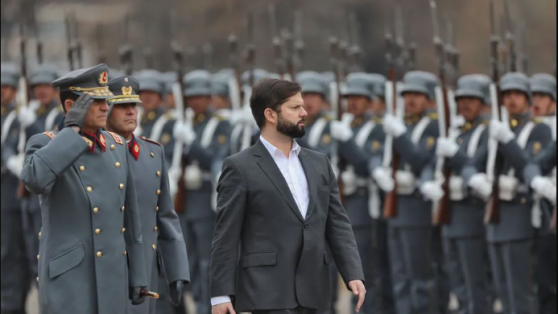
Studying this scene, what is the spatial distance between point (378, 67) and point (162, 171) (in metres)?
19.0

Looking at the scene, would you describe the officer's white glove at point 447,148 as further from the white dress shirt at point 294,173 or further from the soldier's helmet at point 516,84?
the white dress shirt at point 294,173

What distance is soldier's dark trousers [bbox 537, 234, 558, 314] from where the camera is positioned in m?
12.5

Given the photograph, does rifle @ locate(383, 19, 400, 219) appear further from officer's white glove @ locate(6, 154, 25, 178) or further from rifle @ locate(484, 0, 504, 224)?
officer's white glove @ locate(6, 154, 25, 178)

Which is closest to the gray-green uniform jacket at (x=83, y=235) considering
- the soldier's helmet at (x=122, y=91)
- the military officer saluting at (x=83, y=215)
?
the military officer saluting at (x=83, y=215)

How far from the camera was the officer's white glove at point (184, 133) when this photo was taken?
1435 centimetres

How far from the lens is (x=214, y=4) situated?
99.6 feet

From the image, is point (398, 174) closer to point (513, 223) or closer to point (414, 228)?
point (414, 228)

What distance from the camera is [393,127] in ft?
43.9

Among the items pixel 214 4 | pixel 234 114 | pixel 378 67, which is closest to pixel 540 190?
pixel 234 114

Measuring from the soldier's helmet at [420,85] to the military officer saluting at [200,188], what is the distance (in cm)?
182

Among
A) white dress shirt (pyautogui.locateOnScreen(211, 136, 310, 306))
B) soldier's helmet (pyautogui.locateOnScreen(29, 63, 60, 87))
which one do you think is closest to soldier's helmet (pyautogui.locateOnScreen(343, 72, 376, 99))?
soldier's helmet (pyautogui.locateOnScreen(29, 63, 60, 87))

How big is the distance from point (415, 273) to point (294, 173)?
557cm

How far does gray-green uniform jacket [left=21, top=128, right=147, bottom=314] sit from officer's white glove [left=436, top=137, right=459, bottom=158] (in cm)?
541

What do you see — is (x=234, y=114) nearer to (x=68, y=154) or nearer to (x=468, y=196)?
(x=468, y=196)
